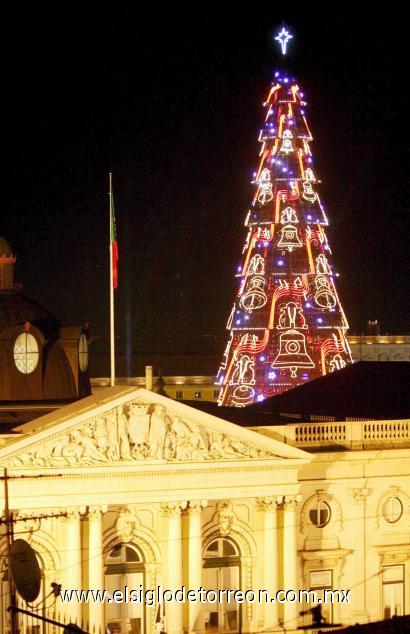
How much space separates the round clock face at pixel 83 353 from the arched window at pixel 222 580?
11.9m

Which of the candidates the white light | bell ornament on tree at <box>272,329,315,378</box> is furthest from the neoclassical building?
the white light

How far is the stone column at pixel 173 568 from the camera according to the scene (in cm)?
5616

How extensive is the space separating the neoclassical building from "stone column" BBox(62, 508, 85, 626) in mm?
44

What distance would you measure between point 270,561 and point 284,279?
114 ft

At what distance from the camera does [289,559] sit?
5762cm

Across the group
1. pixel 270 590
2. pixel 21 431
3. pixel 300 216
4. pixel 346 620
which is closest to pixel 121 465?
pixel 21 431

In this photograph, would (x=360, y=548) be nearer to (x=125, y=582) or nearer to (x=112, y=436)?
(x=125, y=582)

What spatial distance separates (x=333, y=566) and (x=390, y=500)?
10.6 ft

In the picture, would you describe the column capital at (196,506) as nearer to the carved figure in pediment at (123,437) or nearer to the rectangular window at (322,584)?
the carved figure in pediment at (123,437)

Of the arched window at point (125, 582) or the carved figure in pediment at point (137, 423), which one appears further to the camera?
the arched window at point (125, 582)

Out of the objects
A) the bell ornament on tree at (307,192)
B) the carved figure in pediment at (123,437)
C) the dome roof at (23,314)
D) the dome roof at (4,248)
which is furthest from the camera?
the bell ornament on tree at (307,192)

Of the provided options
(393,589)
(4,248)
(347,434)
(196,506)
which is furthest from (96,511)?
(4,248)

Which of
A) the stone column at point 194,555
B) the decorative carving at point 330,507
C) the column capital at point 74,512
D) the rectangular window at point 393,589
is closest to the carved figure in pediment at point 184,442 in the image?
the stone column at point 194,555

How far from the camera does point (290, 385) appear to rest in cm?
9206
